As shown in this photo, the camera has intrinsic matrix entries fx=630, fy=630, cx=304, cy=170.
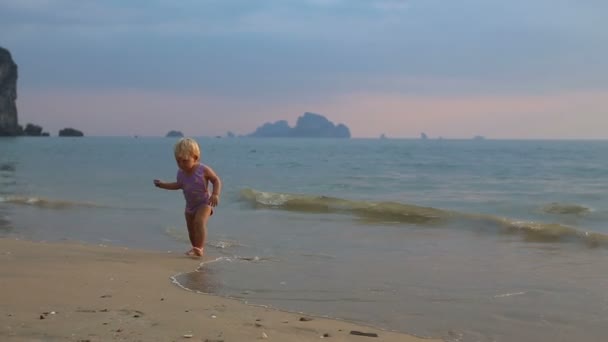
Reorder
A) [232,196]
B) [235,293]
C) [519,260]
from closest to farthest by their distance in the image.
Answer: [235,293], [519,260], [232,196]

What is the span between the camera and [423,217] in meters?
12.3

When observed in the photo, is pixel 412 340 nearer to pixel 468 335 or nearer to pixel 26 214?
pixel 468 335

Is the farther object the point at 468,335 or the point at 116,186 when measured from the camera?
the point at 116,186

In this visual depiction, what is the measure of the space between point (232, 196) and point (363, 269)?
965 centimetres

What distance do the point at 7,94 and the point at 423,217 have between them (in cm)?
10961

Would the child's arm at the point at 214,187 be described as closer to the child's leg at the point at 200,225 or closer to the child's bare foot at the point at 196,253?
the child's leg at the point at 200,225

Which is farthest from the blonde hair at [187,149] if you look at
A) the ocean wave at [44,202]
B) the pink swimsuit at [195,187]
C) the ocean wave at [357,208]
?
the ocean wave at [44,202]

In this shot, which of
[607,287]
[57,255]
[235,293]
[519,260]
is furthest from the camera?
[519,260]

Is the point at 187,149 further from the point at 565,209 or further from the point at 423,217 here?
the point at 565,209

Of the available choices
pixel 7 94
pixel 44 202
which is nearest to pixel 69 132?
pixel 7 94

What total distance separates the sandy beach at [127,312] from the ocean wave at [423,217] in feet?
20.2

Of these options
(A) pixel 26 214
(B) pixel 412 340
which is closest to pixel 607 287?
(B) pixel 412 340

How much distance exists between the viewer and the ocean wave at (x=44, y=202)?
13690 millimetres

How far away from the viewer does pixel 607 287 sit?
5953 millimetres
